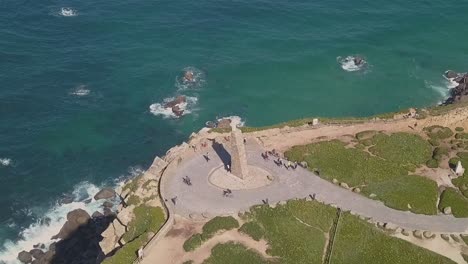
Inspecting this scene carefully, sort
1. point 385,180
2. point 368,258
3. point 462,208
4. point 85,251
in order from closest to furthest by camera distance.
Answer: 1. point 368,258
2. point 462,208
3. point 385,180
4. point 85,251

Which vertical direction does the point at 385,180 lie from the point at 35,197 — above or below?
above

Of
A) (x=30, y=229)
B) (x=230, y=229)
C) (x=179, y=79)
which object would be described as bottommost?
(x=30, y=229)

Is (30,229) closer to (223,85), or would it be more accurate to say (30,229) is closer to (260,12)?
(223,85)

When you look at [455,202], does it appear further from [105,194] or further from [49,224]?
[49,224]

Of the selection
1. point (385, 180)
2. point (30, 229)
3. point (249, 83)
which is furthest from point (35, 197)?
point (385, 180)

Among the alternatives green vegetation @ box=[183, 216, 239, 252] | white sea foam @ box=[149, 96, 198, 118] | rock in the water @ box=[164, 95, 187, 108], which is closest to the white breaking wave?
white sea foam @ box=[149, 96, 198, 118]

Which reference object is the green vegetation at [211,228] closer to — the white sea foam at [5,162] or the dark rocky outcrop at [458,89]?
the white sea foam at [5,162]

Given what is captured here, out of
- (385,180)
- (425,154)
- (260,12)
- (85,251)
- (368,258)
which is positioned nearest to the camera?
(368,258)

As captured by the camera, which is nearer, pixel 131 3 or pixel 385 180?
pixel 385 180
